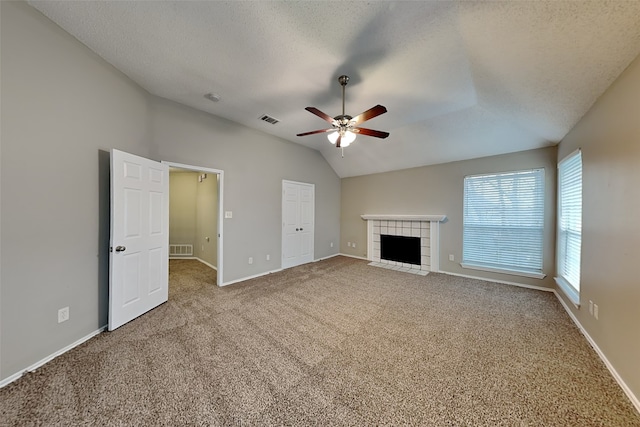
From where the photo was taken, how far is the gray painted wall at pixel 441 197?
352 cm

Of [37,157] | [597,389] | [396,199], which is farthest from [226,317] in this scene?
[396,199]

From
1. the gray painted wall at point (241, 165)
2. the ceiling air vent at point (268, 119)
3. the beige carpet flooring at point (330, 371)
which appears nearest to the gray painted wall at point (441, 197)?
the beige carpet flooring at point (330, 371)

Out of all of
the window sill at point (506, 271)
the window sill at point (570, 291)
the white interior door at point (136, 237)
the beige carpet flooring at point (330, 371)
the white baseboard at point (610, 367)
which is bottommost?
the beige carpet flooring at point (330, 371)

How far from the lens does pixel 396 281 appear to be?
4.05m

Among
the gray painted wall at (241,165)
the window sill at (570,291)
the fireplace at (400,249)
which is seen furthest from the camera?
the fireplace at (400,249)

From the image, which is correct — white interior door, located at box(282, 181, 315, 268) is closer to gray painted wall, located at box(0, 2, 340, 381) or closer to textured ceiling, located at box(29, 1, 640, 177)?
textured ceiling, located at box(29, 1, 640, 177)

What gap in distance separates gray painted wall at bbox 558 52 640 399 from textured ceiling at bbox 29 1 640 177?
0.90ft

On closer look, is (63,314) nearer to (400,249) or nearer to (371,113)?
(371,113)

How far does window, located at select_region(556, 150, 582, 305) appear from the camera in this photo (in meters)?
2.64

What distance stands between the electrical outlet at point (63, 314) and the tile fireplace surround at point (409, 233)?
485 centimetres

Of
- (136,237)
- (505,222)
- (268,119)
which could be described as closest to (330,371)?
(136,237)

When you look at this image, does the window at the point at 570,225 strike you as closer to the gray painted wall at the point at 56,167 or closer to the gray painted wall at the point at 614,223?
the gray painted wall at the point at 614,223

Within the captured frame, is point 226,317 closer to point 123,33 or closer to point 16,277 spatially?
point 16,277

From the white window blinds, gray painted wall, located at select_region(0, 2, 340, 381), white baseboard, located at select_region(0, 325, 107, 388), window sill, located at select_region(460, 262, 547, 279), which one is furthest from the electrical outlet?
window sill, located at select_region(460, 262, 547, 279)
